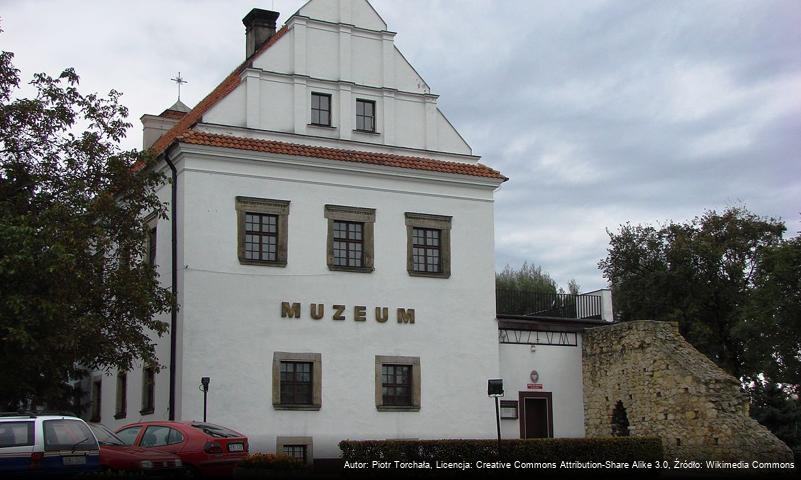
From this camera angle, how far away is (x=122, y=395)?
31.8m

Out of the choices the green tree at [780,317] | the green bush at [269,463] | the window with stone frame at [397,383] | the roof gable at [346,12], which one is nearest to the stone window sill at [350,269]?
the window with stone frame at [397,383]

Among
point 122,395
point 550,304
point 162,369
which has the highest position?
point 550,304

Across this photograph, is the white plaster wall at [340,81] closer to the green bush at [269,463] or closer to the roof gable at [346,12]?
the roof gable at [346,12]

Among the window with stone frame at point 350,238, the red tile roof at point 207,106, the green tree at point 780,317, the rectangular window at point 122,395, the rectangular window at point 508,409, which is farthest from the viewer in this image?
the green tree at point 780,317

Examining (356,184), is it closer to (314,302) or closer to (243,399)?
(314,302)

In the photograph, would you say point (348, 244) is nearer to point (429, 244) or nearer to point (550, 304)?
point (429, 244)

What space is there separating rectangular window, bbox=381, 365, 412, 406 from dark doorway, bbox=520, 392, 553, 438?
14.5 ft

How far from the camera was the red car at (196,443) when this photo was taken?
65.7 ft

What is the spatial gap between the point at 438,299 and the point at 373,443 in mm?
6840

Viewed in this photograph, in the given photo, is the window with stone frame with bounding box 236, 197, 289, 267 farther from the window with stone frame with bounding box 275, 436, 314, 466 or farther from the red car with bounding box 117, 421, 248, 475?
the red car with bounding box 117, 421, 248, 475

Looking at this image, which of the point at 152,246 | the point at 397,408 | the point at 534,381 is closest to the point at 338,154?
the point at 152,246

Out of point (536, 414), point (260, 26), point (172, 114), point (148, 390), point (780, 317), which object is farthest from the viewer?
point (780, 317)

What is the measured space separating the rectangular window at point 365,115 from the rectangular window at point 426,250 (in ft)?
11.9

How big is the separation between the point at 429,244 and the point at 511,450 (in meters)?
7.49
